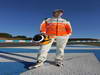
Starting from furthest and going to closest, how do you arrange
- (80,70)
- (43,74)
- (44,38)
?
1. (44,38)
2. (80,70)
3. (43,74)

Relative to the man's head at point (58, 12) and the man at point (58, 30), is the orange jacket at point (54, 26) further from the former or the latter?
the man's head at point (58, 12)

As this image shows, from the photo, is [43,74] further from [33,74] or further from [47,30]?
[47,30]

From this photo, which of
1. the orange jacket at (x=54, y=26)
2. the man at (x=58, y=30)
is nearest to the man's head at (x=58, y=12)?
the man at (x=58, y=30)

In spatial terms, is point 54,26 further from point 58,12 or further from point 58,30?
point 58,12

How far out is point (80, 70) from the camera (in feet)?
15.6

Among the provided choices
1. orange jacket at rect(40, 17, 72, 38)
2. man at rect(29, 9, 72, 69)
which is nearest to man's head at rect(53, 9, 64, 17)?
man at rect(29, 9, 72, 69)

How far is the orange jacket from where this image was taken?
17.8ft

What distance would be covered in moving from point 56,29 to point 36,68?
1.21 metres

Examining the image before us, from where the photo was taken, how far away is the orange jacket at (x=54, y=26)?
5.42 meters

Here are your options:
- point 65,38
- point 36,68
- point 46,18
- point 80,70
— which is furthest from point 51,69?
point 46,18

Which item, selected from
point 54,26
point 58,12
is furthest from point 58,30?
point 58,12

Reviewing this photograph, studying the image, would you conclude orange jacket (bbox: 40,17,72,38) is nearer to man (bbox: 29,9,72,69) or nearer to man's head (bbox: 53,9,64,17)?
man (bbox: 29,9,72,69)

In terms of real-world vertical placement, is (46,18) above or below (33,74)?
above

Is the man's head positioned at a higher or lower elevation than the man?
higher
